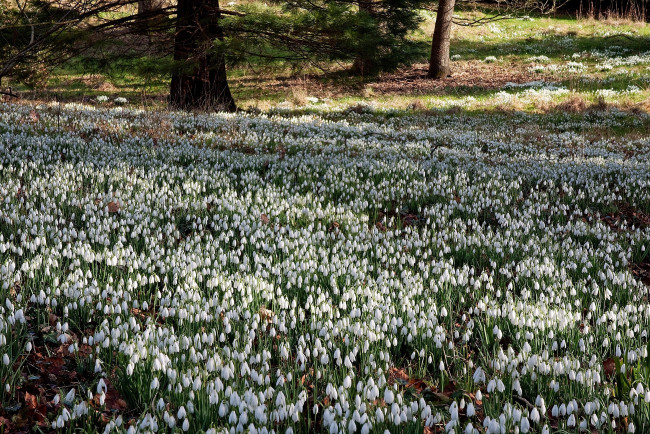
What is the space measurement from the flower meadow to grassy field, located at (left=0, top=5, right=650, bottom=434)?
22mm

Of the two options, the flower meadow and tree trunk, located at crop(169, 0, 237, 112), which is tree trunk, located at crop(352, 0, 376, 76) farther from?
the flower meadow

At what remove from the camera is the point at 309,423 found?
8.39 feet

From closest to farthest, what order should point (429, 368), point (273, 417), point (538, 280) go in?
1. point (273, 417)
2. point (429, 368)
3. point (538, 280)

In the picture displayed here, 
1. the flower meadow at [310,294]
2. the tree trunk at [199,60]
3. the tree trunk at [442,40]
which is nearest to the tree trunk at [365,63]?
the tree trunk at [199,60]

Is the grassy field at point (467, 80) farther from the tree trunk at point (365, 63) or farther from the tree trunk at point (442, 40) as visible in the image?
the tree trunk at point (442, 40)

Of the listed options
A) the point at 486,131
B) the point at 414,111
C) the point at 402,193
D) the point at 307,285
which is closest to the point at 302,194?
the point at 402,193

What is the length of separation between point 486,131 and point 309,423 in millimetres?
12708

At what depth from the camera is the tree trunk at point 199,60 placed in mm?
13023

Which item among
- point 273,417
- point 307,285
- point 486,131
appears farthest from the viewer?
point 486,131

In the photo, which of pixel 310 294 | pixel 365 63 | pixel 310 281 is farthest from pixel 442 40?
pixel 310 294

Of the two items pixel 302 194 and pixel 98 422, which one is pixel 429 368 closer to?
pixel 98 422

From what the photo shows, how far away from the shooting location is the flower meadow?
2691 millimetres

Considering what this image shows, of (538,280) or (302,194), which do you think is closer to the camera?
(538,280)

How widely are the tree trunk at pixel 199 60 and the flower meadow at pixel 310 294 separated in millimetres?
4740
